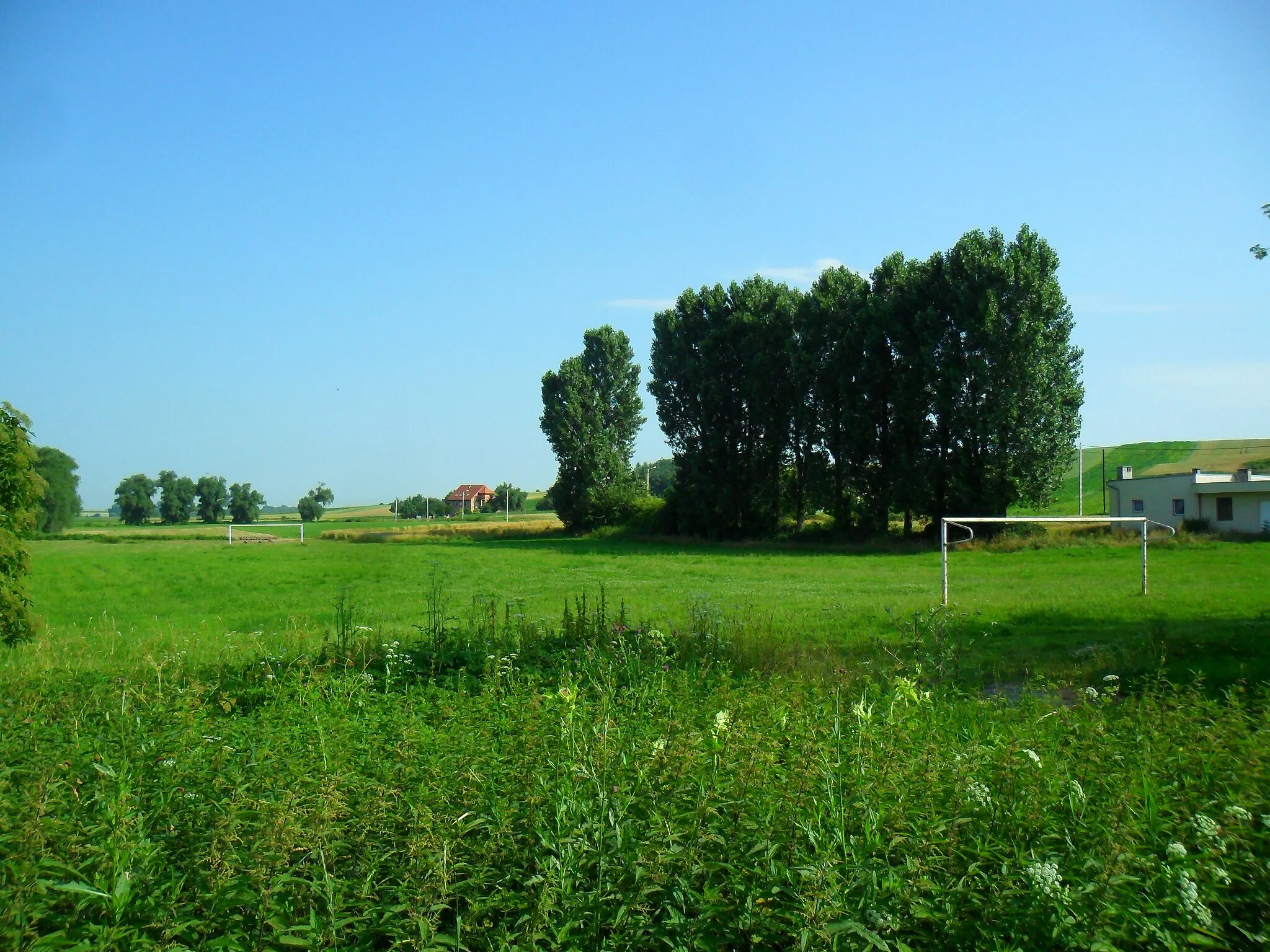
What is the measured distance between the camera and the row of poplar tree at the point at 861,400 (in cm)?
3603

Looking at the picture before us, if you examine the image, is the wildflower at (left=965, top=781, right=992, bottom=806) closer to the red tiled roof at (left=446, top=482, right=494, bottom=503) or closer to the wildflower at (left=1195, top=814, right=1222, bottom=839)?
the wildflower at (left=1195, top=814, right=1222, bottom=839)

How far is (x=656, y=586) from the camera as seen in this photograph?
2183cm

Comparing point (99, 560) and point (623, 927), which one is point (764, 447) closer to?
point (99, 560)

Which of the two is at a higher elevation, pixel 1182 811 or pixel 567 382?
pixel 567 382

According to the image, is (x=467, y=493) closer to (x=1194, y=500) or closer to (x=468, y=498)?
(x=468, y=498)

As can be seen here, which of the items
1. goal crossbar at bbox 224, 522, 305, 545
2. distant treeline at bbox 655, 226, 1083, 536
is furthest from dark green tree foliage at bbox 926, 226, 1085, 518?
goal crossbar at bbox 224, 522, 305, 545

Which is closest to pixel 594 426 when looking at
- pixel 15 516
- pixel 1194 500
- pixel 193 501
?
pixel 1194 500

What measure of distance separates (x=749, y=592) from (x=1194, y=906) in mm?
17864

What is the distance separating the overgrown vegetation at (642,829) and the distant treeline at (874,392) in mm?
34225

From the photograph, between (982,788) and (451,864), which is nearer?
(451,864)

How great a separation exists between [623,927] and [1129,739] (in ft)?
8.98

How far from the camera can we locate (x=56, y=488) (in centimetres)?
1226

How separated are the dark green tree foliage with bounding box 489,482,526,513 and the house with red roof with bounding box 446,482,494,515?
11.9 feet

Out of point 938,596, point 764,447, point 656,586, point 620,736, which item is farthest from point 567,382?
point 620,736
